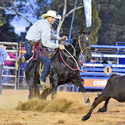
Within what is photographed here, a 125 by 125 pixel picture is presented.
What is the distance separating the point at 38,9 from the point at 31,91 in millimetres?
19285

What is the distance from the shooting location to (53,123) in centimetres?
528

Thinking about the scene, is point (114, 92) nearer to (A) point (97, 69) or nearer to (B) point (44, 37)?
(B) point (44, 37)

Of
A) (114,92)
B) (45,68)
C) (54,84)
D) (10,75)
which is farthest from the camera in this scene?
(10,75)

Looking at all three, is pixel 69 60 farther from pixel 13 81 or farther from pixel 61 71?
pixel 13 81

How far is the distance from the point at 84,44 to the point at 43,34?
94cm

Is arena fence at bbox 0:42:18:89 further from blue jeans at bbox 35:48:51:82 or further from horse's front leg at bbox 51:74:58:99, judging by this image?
horse's front leg at bbox 51:74:58:99

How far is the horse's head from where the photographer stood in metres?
7.11

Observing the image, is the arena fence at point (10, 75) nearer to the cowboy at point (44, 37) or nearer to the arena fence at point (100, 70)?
the arena fence at point (100, 70)

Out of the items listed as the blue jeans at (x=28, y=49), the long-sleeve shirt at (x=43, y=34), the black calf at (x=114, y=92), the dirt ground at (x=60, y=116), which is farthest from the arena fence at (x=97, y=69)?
the black calf at (x=114, y=92)

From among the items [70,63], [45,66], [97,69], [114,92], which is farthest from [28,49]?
[97,69]

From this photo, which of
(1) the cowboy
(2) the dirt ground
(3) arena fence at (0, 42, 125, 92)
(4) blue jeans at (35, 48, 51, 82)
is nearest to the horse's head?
(1) the cowboy

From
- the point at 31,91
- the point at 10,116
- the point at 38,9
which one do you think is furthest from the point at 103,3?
the point at 10,116

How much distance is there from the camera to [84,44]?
7.16m

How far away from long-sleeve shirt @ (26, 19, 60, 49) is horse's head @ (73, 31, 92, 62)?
51cm
